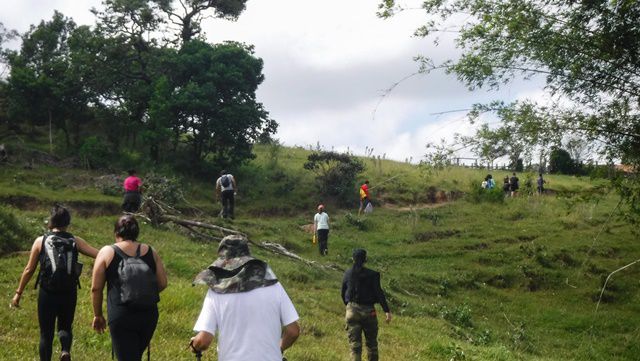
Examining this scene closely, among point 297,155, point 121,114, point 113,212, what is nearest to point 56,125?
point 121,114

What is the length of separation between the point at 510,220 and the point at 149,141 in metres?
16.6

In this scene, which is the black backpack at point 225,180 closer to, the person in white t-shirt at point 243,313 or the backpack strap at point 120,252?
the backpack strap at point 120,252

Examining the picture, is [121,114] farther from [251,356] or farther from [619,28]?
[251,356]

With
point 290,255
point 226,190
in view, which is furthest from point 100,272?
point 226,190

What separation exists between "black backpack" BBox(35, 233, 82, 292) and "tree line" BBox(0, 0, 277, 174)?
22268 millimetres

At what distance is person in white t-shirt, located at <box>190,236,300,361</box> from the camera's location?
164 inches

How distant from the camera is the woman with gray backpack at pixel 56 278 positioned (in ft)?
20.3

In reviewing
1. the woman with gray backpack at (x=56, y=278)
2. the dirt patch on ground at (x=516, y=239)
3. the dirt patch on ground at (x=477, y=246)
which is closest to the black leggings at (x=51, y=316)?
the woman with gray backpack at (x=56, y=278)

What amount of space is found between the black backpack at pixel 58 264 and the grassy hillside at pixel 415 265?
1.29 meters

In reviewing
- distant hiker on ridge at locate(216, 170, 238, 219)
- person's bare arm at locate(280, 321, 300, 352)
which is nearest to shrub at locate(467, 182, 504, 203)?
distant hiker on ridge at locate(216, 170, 238, 219)

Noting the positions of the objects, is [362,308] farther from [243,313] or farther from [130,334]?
[243,313]

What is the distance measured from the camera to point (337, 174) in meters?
30.6

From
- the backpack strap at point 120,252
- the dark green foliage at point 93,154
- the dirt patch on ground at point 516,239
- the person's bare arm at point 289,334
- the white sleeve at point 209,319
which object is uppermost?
the dark green foliage at point 93,154

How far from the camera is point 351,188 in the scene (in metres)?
30.5
